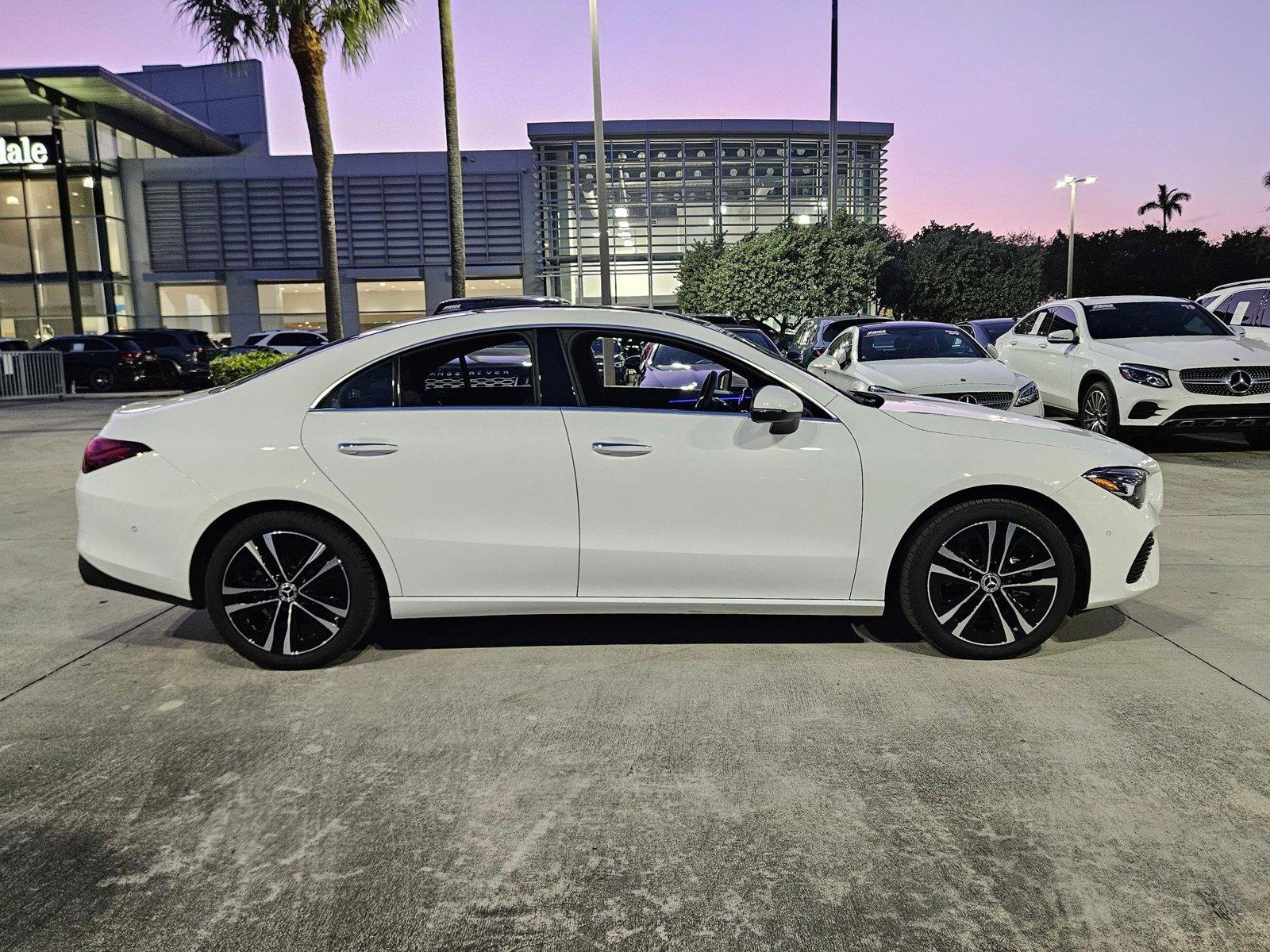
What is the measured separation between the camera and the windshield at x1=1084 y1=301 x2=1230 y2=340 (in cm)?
1136

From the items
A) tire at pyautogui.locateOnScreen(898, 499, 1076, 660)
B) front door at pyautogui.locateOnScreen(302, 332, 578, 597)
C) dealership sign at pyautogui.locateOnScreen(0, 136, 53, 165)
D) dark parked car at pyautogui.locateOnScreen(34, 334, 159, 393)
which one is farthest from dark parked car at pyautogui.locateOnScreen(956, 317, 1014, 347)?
dealership sign at pyautogui.locateOnScreen(0, 136, 53, 165)

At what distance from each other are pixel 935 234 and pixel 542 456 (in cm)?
3509

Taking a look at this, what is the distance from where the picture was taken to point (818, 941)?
2443 mm

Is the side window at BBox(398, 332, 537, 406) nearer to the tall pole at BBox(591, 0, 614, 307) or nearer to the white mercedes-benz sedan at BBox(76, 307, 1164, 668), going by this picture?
the white mercedes-benz sedan at BBox(76, 307, 1164, 668)

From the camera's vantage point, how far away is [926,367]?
35.0 ft

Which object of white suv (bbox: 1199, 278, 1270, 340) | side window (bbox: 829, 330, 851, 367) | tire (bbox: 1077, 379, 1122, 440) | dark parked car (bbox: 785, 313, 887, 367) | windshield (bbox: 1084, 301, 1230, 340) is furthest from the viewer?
dark parked car (bbox: 785, 313, 887, 367)

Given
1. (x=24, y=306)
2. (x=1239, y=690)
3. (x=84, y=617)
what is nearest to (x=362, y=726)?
(x=84, y=617)

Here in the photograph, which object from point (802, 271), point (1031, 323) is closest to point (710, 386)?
point (1031, 323)

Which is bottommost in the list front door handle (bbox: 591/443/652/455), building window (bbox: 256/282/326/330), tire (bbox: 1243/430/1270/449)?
tire (bbox: 1243/430/1270/449)

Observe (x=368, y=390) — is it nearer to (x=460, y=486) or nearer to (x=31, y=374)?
(x=460, y=486)

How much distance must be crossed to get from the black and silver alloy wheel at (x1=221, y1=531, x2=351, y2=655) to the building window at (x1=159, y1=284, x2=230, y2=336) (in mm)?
40420

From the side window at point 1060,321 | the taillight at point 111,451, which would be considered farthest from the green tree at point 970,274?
the taillight at point 111,451

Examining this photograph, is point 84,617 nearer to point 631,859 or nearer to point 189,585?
point 189,585

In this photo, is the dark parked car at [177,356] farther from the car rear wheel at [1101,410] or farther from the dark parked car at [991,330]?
the car rear wheel at [1101,410]
